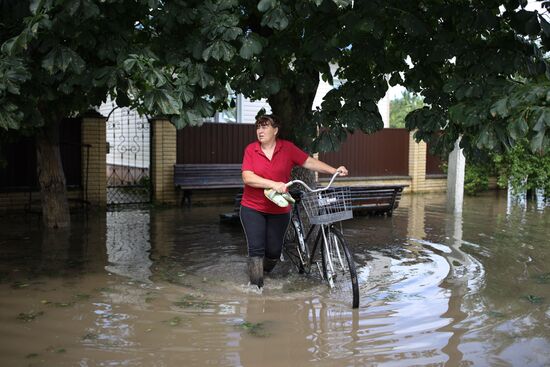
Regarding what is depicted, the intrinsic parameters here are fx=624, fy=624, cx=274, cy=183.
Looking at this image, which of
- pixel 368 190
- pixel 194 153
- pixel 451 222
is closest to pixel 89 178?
pixel 194 153

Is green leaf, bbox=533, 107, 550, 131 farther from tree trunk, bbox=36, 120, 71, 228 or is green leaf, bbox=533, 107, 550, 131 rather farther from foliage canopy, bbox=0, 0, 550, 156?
tree trunk, bbox=36, 120, 71, 228

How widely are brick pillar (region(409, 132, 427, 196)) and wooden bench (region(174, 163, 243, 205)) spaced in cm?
568

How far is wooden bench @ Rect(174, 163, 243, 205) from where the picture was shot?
13.3m

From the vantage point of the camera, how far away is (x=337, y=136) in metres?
5.74

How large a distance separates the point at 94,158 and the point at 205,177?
8.21ft

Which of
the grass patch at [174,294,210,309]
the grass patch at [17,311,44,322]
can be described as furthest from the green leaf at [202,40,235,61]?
the grass patch at [17,311,44,322]

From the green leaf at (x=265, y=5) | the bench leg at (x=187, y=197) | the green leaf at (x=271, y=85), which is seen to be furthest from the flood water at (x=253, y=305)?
the bench leg at (x=187, y=197)

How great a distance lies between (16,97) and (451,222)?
8.27m

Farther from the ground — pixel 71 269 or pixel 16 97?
pixel 16 97

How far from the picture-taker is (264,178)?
18.0ft

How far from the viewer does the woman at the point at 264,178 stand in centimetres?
554

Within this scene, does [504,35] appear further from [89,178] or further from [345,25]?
[89,178]

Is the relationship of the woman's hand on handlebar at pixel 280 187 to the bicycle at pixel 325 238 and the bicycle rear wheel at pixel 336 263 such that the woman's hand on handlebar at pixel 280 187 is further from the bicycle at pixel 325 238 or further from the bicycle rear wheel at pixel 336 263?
the bicycle rear wheel at pixel 336 263

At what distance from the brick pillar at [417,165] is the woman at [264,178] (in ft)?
39.7
